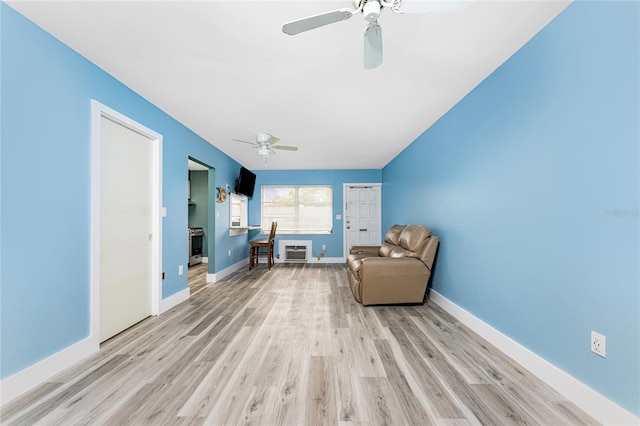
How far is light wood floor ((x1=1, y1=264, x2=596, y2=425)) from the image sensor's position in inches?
57.6

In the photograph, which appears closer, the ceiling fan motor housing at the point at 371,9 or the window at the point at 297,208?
the ceiling fan motor housing at the point at 371,9

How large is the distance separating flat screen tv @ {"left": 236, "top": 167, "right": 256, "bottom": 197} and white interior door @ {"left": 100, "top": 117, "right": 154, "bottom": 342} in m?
2.72

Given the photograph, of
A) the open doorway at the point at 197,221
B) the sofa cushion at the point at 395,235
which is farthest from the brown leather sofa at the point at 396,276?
the open doorway at the point at 197,221

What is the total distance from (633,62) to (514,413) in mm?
1966

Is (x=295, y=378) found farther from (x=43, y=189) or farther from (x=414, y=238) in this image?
(x=414, y=238)

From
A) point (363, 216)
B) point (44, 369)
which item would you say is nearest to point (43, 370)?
point (44, 369)

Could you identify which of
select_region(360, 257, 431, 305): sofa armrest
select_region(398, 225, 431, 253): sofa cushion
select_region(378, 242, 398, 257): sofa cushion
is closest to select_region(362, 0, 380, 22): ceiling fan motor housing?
select_region(360, 257, 431, 305): sofa armrest

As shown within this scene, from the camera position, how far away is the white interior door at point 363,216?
674 centimetres

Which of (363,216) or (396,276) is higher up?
(363,216)

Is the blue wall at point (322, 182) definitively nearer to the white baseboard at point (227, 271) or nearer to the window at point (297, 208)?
the window at point (297, 208)

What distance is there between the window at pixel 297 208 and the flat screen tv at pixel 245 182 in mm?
614

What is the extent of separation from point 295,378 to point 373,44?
2229 mm

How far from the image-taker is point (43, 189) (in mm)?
1798

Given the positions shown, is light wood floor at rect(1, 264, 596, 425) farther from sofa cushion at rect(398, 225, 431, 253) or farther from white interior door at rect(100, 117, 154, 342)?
sofa cushion at rect(398, 225, 431, 253)
